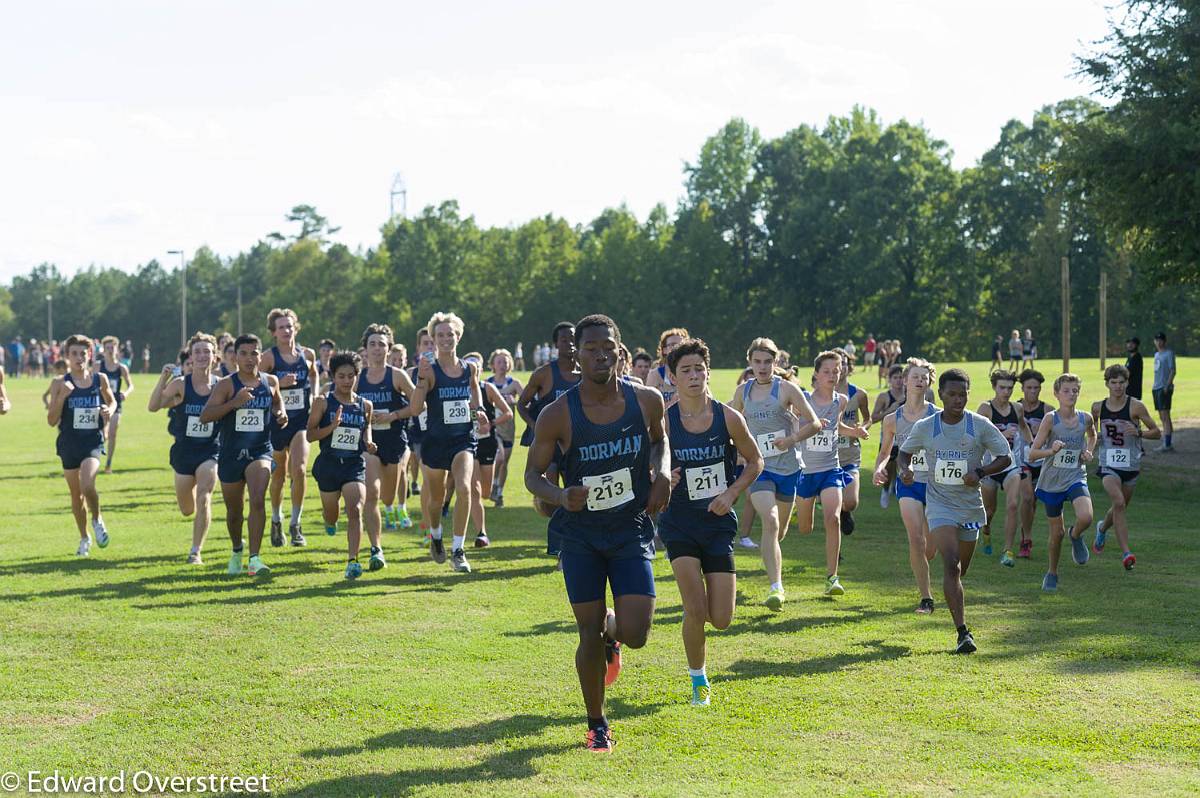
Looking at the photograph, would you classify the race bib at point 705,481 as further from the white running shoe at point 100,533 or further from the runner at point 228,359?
the runner at point 228,359

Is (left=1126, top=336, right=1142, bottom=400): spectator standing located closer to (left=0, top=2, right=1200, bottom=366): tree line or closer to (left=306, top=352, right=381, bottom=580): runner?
(left=306, top=352, right=381, bottom=580): runner

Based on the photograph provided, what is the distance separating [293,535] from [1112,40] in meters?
17.5

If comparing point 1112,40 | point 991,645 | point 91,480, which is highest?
point 1112,40

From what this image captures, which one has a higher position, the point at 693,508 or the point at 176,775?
the point at 693,508

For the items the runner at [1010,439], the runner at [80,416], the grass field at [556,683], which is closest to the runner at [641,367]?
the grass field at [556,683]

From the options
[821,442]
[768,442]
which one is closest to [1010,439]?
[821,442]

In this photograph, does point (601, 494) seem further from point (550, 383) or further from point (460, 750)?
point (550, 383)

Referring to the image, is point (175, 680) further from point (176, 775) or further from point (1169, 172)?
point (1169, 172)

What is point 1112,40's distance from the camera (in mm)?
23797

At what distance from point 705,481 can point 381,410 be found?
6.05m

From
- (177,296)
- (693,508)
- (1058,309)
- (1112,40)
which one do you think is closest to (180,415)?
(693,508)

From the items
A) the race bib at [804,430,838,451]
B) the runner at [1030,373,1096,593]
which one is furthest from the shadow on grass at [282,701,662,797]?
the runner at [1030,373,1096,593]

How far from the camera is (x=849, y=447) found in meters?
13.7

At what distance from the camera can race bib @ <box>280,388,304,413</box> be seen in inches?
580
